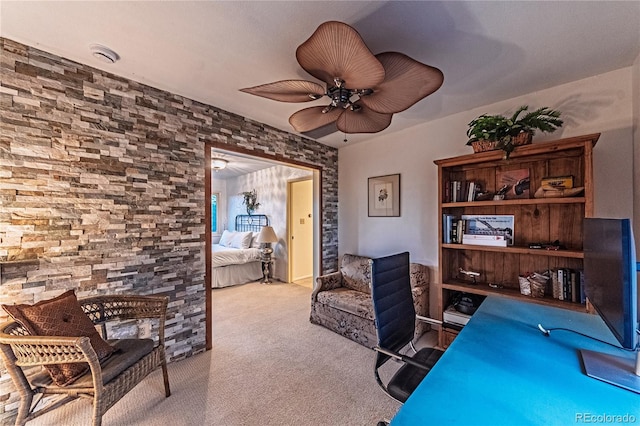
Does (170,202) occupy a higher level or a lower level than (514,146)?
lower

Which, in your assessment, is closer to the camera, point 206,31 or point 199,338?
point 206,31

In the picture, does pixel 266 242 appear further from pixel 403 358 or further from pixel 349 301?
pixel 403 358

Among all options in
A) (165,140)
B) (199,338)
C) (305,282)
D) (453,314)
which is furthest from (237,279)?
Result: (453,314)

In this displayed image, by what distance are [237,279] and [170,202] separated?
303cm

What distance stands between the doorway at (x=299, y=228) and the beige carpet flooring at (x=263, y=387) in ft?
6.98

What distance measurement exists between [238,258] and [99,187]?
10.4 feet

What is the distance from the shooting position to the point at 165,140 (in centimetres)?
227

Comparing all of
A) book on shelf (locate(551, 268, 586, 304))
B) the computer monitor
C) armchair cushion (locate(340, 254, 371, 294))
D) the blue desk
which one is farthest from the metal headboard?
the computer monitor

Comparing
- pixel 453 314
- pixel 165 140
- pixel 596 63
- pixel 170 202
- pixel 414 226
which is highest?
pixel 596 63

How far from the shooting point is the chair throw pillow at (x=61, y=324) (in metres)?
1.40

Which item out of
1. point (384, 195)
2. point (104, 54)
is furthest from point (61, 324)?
point (384, 195)

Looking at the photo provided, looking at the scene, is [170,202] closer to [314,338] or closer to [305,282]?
[314,338]

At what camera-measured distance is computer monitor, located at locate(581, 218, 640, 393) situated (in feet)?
2.54

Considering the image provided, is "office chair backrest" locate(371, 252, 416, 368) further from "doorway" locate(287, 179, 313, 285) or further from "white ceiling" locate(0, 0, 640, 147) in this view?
"doorway" locate(287, 179, 313, 285)
